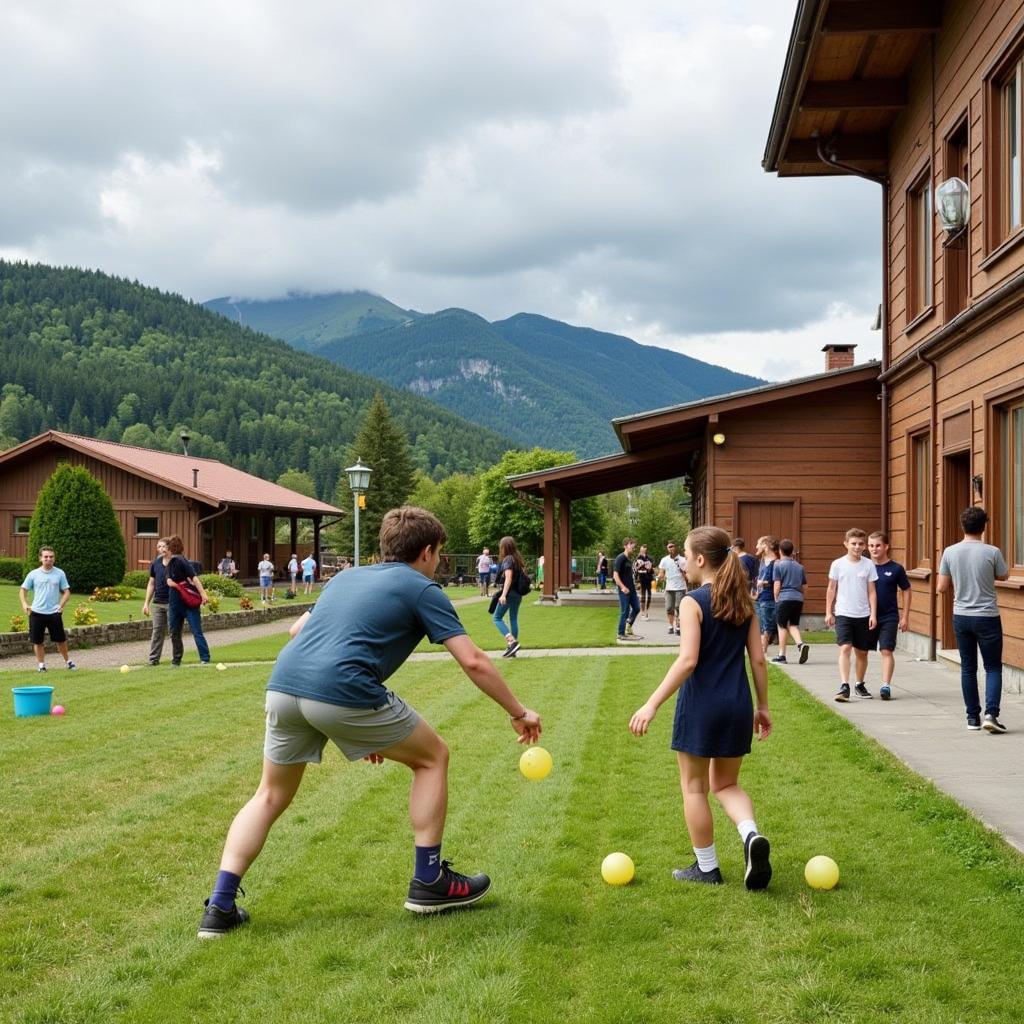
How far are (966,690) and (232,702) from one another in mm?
7119

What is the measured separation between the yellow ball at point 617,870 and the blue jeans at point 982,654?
196 inches

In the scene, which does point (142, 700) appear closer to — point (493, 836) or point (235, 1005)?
point (493, 836)

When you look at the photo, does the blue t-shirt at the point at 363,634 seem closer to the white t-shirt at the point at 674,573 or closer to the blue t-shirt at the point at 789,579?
the blue t-shirt at the point at 789,579

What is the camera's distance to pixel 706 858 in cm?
544

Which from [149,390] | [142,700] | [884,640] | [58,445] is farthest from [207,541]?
[149,390]

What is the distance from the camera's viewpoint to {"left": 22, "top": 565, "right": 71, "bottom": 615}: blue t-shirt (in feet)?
50.3

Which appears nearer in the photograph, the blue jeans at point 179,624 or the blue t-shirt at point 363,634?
the blue t-shirt at point 363,634

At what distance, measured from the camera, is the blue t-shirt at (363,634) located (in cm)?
463

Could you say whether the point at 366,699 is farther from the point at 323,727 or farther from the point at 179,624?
the point at 179,624

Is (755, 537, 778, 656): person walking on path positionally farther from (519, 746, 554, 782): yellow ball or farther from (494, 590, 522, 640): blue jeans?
(519, 746, 554, 782): yellow ball

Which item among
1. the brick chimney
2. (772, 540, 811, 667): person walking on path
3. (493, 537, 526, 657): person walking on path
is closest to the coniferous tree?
(493, 537, 526, 657): person walking on path

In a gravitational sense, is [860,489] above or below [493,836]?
above

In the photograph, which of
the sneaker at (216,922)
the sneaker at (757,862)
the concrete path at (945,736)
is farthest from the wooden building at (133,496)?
the sneaker at (757,862)

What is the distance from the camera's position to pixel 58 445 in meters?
42.6
